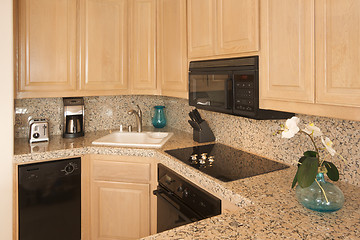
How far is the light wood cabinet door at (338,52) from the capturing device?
1037 mm

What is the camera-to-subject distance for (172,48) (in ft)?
7.64

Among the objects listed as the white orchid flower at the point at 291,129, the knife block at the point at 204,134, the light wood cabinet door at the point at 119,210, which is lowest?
the light wood cabinet door at the point at 119,210

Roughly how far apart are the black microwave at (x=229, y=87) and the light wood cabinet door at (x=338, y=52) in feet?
1.28

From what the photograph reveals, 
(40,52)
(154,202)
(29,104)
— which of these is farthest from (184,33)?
(29,104)

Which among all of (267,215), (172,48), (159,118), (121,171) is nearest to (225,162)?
(267,215)

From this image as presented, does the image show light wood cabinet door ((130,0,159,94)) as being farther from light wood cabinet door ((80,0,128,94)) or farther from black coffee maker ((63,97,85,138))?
black coffee maker ((63,97,85,138))

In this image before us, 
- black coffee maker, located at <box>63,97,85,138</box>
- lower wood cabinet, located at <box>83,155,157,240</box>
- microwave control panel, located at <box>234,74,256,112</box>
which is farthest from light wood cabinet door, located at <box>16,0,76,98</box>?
microwave control panel, located at <box>234,74,256,112</box>

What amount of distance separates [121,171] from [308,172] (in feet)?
4.74

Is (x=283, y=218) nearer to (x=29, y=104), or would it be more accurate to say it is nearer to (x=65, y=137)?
(x=65, y=137)

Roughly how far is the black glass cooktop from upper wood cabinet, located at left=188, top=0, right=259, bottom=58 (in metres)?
0.68

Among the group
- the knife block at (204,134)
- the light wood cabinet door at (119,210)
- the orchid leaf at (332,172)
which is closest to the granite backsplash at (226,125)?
the knife block at (204,134)

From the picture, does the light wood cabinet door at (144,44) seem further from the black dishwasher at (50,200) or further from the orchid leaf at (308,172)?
the orchid leaf at (308,172)

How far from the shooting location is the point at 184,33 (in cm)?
215

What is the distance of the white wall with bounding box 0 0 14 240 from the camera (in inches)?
73.7
